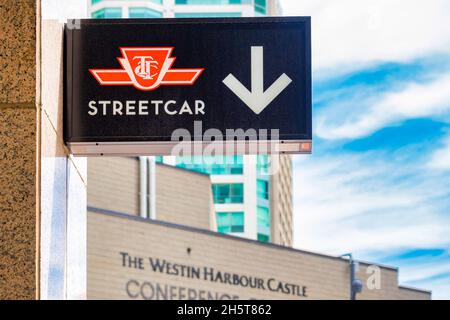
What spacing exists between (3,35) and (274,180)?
3808 inches

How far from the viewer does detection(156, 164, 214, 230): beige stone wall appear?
221ft

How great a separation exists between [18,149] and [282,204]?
106544 mm

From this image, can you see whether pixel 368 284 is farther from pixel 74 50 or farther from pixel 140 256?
pixel 74 50

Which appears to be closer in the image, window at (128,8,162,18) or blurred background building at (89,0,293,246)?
window at (128,8,162,18)

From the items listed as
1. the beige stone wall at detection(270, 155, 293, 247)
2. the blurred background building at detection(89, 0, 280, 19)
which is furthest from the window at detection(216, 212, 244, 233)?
the blurred background building at detection(89, 0, 280, 19)

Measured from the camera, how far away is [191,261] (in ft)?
181

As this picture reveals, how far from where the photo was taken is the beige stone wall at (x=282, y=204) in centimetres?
10400

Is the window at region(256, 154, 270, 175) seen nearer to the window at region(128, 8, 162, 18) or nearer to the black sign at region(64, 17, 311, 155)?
the window at region(128, 8, 162, 18)

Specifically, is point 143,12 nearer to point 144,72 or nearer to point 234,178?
point 234,178

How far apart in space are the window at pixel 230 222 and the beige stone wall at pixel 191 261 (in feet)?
113

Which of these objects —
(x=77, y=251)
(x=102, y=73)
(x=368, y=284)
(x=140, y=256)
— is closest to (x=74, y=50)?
Answer: (x=102, y=73)

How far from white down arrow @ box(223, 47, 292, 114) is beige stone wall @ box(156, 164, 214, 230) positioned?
58.2 m

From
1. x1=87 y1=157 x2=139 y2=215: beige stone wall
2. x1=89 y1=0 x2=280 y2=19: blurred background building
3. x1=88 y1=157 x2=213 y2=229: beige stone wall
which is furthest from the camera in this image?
x1=89 y1=0 x2=280 y2=19: blurred background building

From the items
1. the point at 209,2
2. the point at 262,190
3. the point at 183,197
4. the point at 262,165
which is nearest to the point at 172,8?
the point at 209,2
